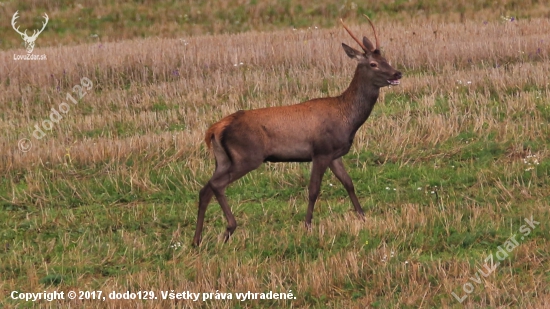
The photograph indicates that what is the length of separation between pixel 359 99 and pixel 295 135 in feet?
3.04

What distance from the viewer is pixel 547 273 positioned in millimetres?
6992

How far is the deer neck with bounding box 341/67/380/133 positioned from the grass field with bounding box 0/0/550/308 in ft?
3.21

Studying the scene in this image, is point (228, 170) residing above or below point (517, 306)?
above

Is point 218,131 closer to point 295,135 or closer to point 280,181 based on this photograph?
point 295,135

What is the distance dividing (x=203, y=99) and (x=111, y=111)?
1.53m

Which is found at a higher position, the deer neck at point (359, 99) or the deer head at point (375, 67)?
the deer head at point (375, 67)

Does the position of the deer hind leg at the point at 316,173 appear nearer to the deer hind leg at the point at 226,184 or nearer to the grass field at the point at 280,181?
the grass field at the point at 280,181

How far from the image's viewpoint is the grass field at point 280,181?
7074 mm

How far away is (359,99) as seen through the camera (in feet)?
30.1

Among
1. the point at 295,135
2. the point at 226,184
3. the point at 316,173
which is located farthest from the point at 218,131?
the point at 316,173

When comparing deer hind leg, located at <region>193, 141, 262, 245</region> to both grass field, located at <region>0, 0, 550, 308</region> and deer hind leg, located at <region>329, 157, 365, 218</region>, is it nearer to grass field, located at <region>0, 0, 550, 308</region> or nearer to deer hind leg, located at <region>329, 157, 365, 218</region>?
grass field, located at <region>0, 0, 550, 308</region>

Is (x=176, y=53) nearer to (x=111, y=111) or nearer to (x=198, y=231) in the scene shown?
(x=111, y=111)

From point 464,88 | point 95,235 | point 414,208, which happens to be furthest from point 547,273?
point 464,88

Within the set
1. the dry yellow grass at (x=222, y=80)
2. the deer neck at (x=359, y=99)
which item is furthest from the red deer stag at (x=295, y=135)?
the dry yellow grass at (x=222, y=80)
